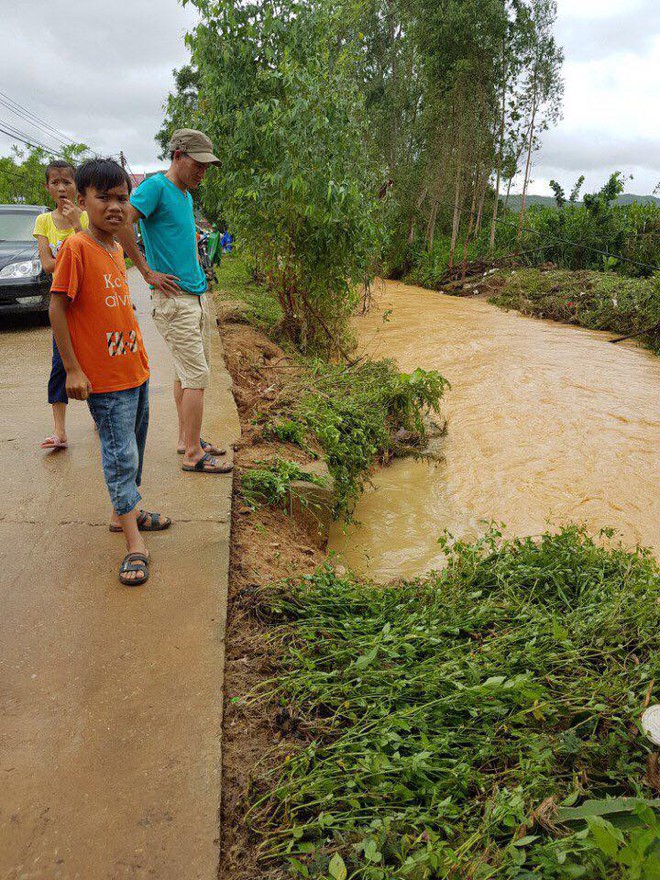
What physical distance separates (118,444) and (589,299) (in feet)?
48.1

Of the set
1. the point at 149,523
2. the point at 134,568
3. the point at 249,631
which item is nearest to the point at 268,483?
the point at 149,523

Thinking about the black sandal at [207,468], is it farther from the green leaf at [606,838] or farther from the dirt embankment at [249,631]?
the green leaf at [606,838]

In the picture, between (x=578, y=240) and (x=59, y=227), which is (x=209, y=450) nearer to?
(x=59, y=227)

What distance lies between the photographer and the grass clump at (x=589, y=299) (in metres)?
12.8

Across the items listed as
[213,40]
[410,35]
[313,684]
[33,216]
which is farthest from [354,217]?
[410,35]

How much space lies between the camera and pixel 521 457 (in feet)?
19.8

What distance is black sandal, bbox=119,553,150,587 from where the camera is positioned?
2.55 m

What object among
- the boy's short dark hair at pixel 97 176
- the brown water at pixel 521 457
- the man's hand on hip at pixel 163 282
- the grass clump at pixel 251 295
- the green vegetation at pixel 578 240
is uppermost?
the green vegetation at pixel 578 240

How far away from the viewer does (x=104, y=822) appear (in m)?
1.60

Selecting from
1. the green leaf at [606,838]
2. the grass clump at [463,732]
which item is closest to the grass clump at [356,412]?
the grass clump at [463,732]

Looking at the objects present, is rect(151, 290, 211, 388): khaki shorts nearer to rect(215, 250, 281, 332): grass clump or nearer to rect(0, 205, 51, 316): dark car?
rect(0, 205, 51, 316): dark car

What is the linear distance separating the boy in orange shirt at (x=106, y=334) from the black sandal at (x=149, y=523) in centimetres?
22

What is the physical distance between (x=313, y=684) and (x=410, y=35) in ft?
76.9

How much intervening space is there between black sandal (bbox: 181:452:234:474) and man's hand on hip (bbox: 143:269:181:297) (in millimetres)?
951
